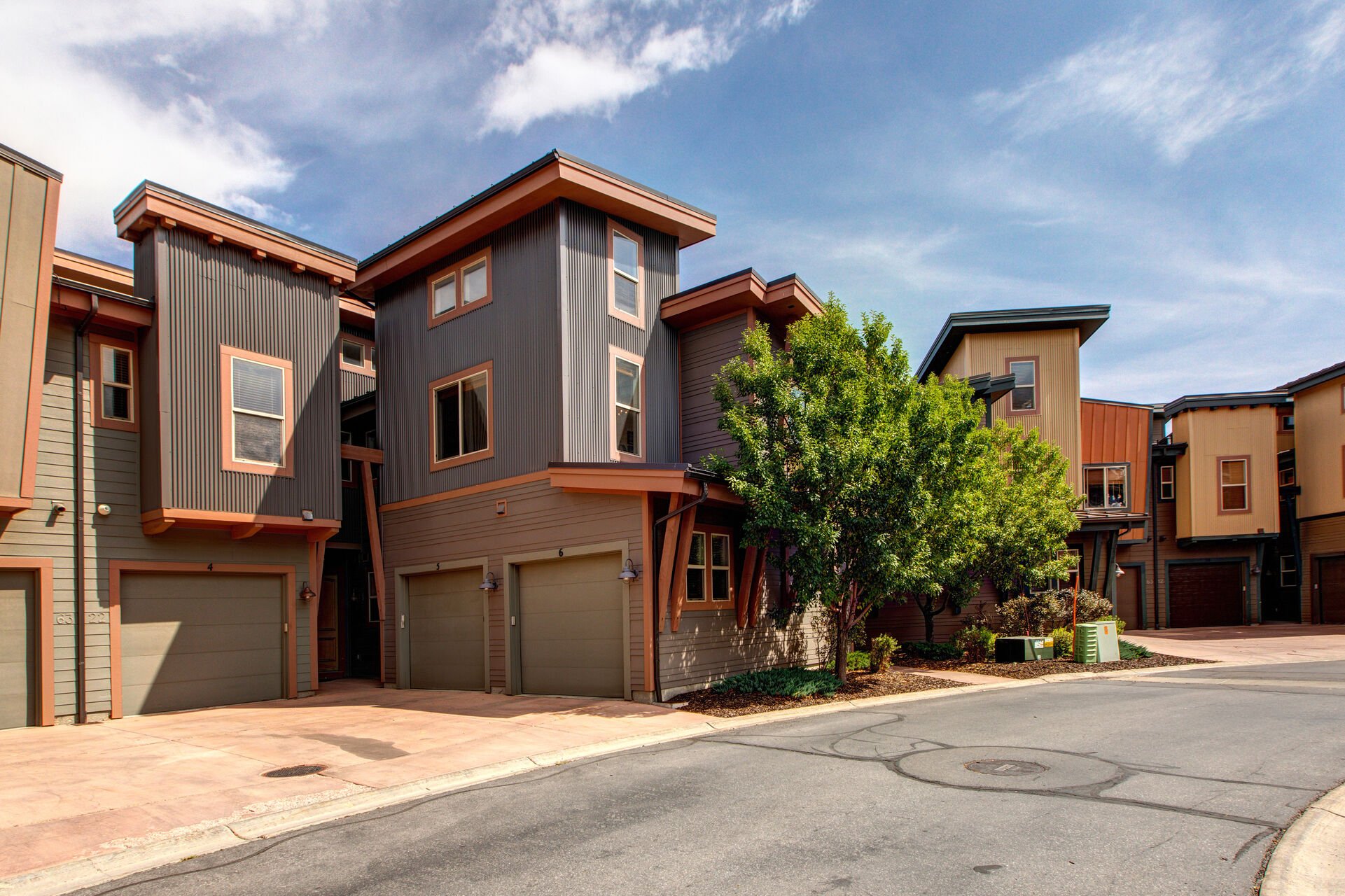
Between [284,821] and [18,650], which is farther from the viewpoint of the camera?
[18,650]

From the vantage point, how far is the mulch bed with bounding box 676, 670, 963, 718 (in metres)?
12.9

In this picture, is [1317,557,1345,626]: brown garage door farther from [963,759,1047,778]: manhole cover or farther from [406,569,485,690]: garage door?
[406,569,485,690]: garage door

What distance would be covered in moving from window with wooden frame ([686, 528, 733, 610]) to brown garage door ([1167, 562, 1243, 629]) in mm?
21782

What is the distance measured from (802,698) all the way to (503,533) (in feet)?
20.0

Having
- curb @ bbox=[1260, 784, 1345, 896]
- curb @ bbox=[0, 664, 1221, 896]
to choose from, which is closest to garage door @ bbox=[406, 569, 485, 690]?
curb @ bbox=[0, 664, 1221, 896]

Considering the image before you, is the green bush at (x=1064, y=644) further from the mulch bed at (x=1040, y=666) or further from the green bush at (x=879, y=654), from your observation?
the green bush at (x=879, y=654)

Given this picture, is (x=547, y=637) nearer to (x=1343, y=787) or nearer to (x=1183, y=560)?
(x=1343, y=787)

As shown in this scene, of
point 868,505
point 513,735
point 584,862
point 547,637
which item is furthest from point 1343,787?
point 547,637

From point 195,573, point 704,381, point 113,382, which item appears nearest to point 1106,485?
point 704,381

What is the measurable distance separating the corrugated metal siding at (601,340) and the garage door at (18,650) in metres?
8.23

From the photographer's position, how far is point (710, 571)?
1505 cm

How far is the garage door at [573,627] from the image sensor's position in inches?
557

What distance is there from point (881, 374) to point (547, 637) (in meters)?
7.36

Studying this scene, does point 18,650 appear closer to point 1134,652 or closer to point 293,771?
point 293,771
